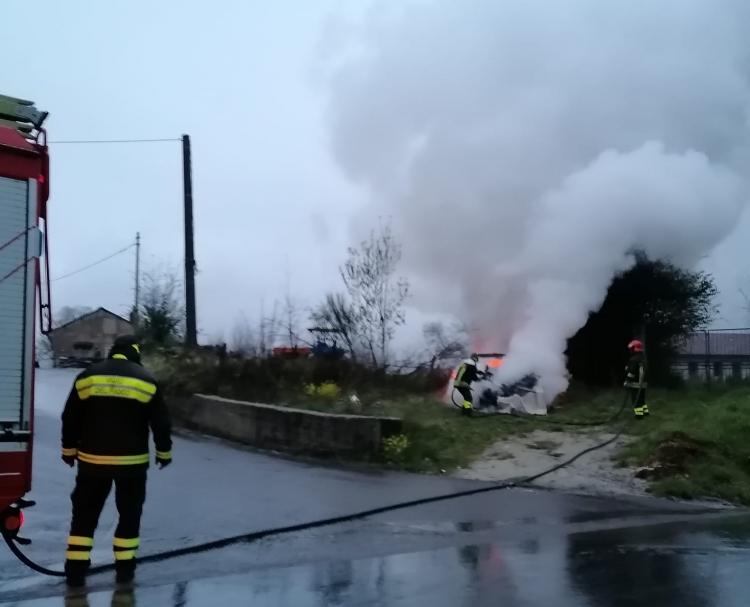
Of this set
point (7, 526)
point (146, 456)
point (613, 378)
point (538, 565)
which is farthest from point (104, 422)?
point (613, 378)

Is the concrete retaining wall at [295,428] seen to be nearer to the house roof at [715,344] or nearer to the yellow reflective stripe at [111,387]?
the yellow reflective stripe at [111,387]

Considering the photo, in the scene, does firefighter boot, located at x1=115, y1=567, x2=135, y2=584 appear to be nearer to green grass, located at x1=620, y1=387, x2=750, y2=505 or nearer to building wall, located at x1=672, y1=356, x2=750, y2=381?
green grass, located at x1=620, y1=387, x2=750, y2=505

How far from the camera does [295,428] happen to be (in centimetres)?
1158

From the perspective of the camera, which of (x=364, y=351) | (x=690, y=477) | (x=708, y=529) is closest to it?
(x=708, y=529)

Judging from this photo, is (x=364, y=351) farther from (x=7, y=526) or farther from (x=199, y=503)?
(x=7, y=526)

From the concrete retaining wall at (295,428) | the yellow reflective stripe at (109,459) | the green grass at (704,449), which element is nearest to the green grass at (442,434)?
the concrete retaining wall at (295,428)

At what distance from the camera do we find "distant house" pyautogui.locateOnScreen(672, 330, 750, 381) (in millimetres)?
21658

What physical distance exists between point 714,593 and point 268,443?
7.61m

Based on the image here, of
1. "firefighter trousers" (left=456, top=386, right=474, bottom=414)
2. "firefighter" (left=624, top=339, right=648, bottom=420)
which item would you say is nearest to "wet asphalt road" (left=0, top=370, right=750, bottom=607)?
"firefighter trousers" (left=456, top=386, right=474, bottom=414)

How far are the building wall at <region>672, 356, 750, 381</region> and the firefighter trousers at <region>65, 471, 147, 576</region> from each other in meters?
18.4

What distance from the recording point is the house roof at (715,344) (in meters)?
22.6

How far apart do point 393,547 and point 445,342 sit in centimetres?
1309

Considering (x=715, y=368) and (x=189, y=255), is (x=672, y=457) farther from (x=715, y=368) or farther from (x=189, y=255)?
(x=715, y=368)

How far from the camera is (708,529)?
7.55 metres
